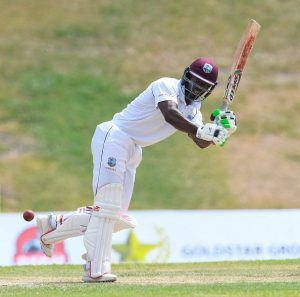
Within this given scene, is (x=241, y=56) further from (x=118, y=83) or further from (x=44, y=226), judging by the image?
(x=118, y=83)

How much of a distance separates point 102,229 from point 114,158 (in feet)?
1.70

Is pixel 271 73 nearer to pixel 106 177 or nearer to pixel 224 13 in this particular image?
pixel 224 13

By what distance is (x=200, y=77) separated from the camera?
705cm

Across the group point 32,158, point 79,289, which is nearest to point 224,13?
point 32,158

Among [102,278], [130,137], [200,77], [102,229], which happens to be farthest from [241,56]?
[102,278]

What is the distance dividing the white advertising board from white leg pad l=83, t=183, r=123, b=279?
4545 mm

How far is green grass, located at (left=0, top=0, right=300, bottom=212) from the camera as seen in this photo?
18.5 metres

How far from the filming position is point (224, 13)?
950 inches

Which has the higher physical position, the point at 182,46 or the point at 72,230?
the point at 182,46

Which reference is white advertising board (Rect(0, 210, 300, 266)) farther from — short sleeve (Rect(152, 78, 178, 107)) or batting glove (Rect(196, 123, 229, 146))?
batting glove (Rect(196, 123, 229, 146))

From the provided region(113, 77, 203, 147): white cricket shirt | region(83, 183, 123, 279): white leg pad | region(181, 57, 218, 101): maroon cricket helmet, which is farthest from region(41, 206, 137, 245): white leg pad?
region(181, 57, 218, 101): maroon cricket helmet

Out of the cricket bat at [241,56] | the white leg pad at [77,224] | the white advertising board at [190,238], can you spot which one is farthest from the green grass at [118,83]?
the cricket bat at [241,56]

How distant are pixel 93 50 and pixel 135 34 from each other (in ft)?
3.71

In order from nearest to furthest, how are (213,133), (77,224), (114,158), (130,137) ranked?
(213,133)
(114,158)
(130,137)
(77,224)
